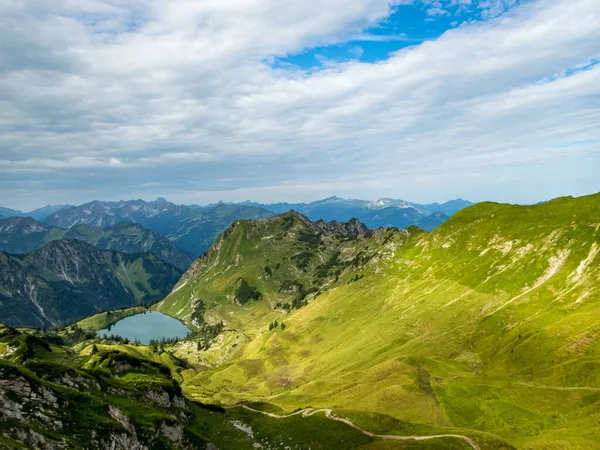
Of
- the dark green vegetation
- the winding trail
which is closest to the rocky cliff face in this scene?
the dark green vegetation

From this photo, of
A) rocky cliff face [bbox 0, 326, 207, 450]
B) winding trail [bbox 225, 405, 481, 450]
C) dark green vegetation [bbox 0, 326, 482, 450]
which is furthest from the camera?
winding trail [bbox 225, 405, 481, 450]

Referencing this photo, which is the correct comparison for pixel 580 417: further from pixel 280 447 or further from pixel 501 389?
pixel 280 447

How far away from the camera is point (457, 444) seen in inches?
3548

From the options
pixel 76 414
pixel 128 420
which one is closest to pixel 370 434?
pixel 128 420

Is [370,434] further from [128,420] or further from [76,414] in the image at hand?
[76,414]

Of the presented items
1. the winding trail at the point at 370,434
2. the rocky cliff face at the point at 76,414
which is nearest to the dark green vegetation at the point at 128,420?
the rocky cliff face at the point at 76,414

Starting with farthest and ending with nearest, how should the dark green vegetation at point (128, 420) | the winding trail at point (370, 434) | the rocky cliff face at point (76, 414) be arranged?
the winding trail at point (370, 434)
the dark green vegetation at point (128, 420)
the rocky cliff face at point (76, 414)

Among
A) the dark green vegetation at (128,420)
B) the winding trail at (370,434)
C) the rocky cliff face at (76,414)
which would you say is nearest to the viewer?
the rocky cliff face at (76,414)

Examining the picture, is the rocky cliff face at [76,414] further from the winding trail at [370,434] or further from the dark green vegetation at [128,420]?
the winding trail at [370,434]

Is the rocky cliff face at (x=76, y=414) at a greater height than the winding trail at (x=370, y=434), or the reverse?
the rocky cliff face at (x=76, y=414)

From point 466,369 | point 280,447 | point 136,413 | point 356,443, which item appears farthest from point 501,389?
point 136,413

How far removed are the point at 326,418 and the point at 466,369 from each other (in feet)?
298

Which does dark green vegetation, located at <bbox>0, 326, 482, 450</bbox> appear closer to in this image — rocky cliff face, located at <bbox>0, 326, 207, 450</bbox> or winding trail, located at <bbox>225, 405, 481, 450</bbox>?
rocky cliff face, located at <bbox>0, 326, 207, 450</bbox>

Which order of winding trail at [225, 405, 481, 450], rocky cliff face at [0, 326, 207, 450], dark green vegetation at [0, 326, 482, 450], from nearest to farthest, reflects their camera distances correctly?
rocky cliff face at [0, 326, 207, 450], dark green vegetation at [0, 326, 482, 450], winding trail at [225, 405, 481, 450]
